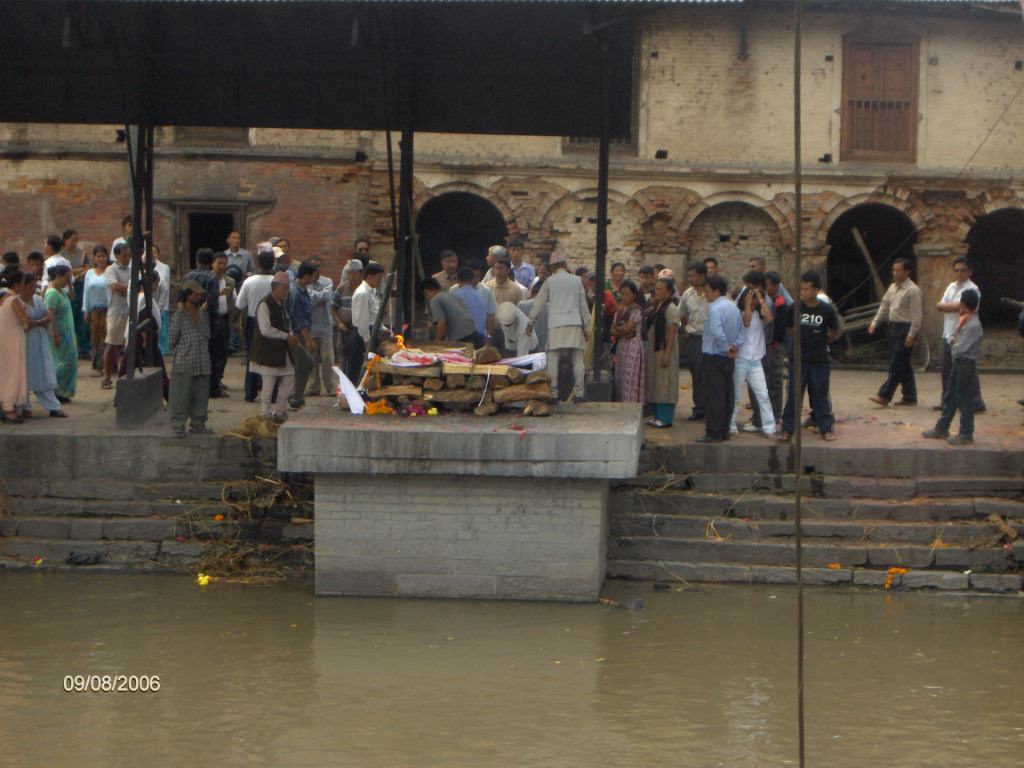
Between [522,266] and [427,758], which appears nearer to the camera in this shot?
[427,758]

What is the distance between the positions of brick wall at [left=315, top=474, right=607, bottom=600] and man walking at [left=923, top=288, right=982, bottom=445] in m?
3.88

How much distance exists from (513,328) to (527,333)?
69 centimetres

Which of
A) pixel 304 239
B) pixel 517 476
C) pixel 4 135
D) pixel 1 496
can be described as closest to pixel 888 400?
pixel 517 476

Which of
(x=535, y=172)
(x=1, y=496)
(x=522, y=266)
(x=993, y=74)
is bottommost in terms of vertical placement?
(x=1, y=496)

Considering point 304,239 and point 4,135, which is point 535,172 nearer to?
point 304,239

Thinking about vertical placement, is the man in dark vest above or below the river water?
above

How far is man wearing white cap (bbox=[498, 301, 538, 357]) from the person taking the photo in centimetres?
1540

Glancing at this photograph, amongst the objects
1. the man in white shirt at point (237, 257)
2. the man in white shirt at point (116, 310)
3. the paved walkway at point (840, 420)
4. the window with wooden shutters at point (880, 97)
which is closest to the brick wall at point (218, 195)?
the man in white shirt at point (237, 257)

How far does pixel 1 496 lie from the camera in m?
13.0

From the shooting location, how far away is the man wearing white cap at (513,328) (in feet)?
50.5

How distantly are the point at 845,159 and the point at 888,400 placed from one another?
955 centimetres

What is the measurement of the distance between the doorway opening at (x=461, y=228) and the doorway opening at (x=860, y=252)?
6.11 metres

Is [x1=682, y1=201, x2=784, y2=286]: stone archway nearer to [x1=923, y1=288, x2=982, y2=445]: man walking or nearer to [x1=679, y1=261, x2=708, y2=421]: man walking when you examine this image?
[x1=679, y1=261, x2=708, y2=421]: man walking
